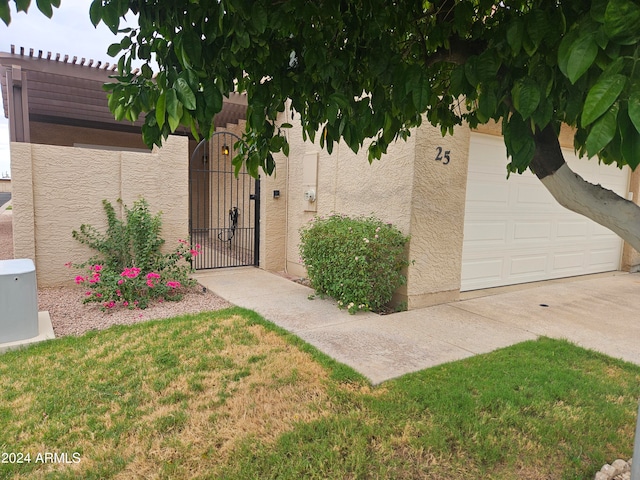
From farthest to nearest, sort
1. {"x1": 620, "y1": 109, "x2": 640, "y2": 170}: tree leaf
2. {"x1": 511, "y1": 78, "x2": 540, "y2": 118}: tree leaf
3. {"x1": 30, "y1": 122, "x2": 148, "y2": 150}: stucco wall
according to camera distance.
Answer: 1. {"x1": 30, "y1": 122, "x2": 148, "y2": 150}: stucco wall
2. {"x1": 511, "y1": 78, "x2": 540, "y2": 118}: tree leaf
3. {"x1": 620, "y1": 109, "x2": 640, "y2": 170}: tree leaf

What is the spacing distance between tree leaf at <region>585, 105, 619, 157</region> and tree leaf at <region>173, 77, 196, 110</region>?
1.19m

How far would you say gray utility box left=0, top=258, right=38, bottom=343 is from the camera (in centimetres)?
397

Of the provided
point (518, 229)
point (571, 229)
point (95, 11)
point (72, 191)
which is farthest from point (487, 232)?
point (72, 191)

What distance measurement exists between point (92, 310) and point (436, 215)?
15.4 feet

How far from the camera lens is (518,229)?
6836 mm

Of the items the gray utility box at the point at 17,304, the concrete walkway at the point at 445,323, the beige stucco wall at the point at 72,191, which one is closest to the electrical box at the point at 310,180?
the concrete walkway at the point at 445,323

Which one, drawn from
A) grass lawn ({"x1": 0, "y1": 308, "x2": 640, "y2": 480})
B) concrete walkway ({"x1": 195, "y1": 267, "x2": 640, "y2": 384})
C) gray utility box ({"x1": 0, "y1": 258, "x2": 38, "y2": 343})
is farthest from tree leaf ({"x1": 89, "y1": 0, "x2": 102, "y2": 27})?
gray utility box ({"x1": 0, "y1": 258, "x2": 38, "y2": 343})

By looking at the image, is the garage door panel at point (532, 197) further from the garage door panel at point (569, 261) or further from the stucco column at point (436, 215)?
the stucco column at point (436, 215)

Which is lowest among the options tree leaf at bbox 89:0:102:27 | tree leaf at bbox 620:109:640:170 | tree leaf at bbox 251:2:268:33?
tree leaf at bbox 620:109:640:170

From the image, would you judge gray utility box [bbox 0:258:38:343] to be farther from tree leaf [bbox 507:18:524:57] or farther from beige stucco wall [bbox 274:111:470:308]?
tree leaf [bbox 507:18:524:57]

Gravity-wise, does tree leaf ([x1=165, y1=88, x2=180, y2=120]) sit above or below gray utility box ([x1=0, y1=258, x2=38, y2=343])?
above

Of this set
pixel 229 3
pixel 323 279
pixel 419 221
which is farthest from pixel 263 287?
pixel 229 3

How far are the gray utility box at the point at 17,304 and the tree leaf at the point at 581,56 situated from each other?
15.5 feet

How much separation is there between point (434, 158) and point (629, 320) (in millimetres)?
3227
